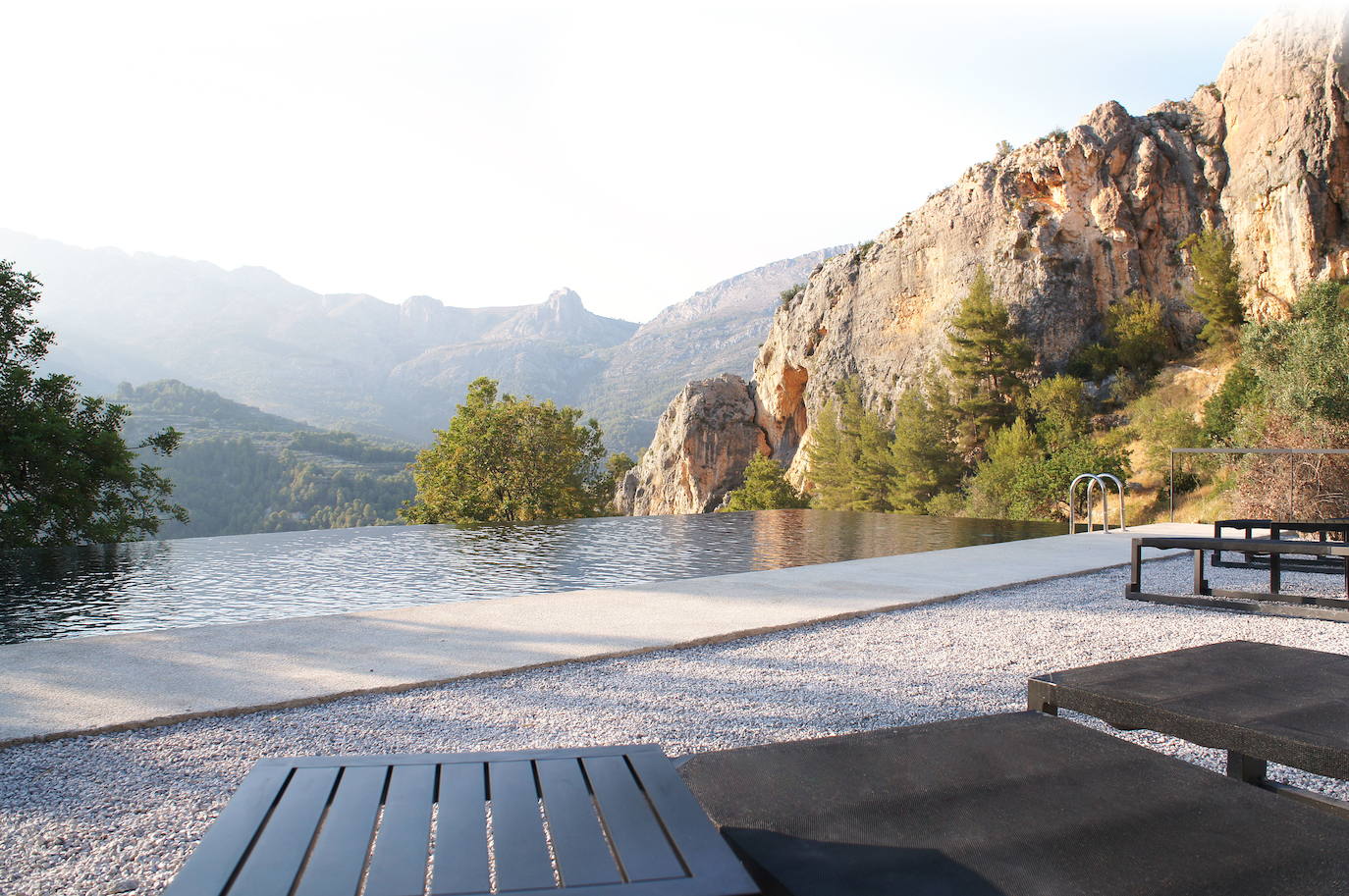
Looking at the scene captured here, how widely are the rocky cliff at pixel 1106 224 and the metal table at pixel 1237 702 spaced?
21.0 meters

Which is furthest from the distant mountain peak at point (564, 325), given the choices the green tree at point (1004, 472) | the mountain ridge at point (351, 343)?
the green tree at point (1004, 472)

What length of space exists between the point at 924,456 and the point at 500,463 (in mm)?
11341

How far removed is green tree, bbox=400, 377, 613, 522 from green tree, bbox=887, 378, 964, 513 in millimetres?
8855

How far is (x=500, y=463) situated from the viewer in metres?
21.6

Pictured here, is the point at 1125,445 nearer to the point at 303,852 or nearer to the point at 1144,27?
the point at 1144,27

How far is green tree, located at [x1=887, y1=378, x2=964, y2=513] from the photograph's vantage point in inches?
831

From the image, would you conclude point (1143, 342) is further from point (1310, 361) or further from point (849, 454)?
point (1310, 361)

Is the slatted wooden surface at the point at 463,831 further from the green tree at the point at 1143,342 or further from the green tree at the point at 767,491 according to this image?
the green tree at the point at 767,491

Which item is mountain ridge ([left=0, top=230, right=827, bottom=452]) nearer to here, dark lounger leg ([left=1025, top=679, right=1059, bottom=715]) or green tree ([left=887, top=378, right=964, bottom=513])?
green tree ([left=887, top=378, right=964, bottom=513])

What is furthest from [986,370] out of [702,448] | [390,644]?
[390,644]

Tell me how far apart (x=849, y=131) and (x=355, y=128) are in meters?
9.95

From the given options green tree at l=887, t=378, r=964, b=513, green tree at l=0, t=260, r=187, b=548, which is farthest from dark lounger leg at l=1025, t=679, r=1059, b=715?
green tree at l=887, t=378, r=964, b=513

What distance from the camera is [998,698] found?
2.78 meters

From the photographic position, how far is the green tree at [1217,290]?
19844 millimetres
